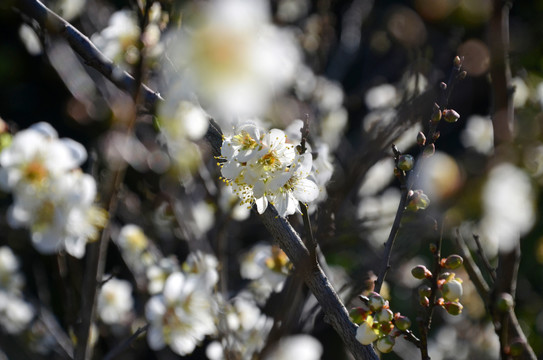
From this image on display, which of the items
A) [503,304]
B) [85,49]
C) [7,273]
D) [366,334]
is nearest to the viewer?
[503,304]

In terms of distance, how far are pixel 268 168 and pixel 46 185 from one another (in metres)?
0.77

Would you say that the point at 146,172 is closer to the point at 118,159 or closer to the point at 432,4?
the point at 118,159

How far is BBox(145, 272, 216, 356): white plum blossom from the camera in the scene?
184cm

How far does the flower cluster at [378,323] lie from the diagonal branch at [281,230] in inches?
1.4

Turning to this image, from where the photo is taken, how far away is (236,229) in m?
3.07

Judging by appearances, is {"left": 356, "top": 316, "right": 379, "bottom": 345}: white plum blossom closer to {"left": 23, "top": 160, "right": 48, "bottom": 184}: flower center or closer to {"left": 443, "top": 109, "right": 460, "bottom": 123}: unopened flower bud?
{"left": 443, "top": 109, "right": 460, "bottom": 123}: unopened flower bud

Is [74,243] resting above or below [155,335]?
above

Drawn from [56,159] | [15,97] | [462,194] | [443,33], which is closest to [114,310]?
[56,159]

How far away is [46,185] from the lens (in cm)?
161

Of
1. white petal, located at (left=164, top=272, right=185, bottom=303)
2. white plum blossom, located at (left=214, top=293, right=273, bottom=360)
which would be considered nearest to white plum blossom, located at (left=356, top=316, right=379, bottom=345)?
white plum blossom, located at (left=214, top=293, right=273, bottom=360)

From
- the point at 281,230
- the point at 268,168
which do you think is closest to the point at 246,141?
the point at 268,168

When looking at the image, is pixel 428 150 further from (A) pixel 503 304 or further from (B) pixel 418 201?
A: (A) pixel 503 304

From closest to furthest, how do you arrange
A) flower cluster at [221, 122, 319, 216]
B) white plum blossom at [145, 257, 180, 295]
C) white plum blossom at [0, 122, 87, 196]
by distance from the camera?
1. flower cluster at [221, 122, 319, 216]
2. white plum blossom at [0, 122, 87, 196]
3. white plum blossom at [145, 257, 180, 295]

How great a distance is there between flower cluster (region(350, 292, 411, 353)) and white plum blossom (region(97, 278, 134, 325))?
1.85m
